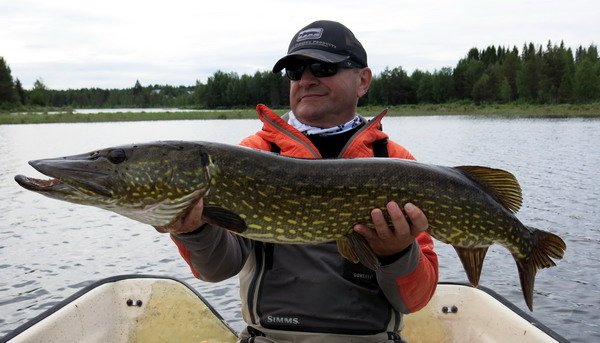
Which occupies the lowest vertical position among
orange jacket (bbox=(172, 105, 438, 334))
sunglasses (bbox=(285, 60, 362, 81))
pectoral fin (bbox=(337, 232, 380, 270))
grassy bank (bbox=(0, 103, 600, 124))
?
grassy bank (bbox=(0, 103, 600, 124))

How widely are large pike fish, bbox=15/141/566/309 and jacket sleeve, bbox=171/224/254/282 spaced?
15 centimetres

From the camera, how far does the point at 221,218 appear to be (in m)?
2.41

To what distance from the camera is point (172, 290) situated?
423cm

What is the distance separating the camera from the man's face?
3113mm

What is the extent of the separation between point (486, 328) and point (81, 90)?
146 metres

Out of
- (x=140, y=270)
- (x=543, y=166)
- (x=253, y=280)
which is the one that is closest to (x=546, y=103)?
A: (x=543, y=166)

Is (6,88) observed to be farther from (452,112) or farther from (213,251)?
(213,251)

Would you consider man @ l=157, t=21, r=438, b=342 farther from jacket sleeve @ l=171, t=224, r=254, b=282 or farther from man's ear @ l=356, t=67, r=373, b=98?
man's ear @ l=356, t=67, r=373, b=98

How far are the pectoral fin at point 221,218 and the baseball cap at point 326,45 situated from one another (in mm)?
1048

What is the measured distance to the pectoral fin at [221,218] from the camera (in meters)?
2.40

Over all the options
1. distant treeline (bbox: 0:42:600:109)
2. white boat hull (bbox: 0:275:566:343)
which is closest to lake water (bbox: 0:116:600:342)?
white boat hull (bbox: 0:275:566:343)

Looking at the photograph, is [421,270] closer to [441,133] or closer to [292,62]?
[292,62]

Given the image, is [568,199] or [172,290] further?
[568,199]

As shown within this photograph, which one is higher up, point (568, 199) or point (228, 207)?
point (228, 207)
